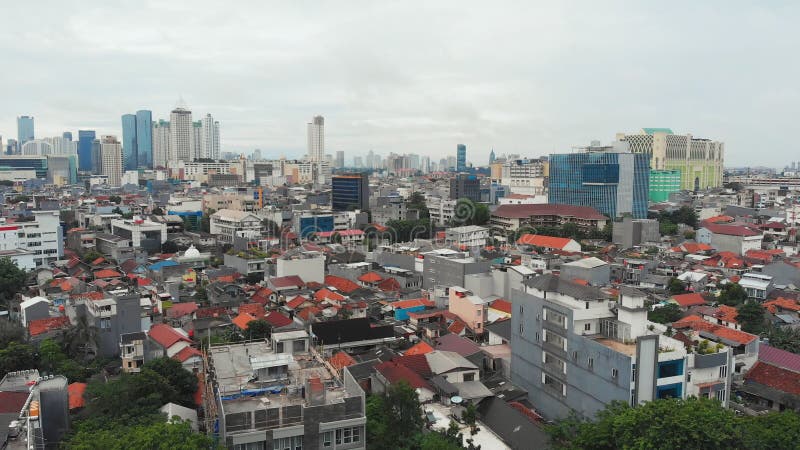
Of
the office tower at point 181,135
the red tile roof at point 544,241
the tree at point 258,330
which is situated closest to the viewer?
the tree at point 258,330

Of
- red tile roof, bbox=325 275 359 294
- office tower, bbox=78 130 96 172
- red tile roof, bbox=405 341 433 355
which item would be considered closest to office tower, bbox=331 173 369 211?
red tile roof, bbox=325 275 359 294

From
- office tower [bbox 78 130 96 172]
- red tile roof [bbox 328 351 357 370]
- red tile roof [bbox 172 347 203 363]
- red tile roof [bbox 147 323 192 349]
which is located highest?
office tower [bbox 78 130 96 172]

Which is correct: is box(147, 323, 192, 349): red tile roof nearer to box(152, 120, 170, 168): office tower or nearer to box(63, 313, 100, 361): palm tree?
box(63, 313, 100, 361): palm tree

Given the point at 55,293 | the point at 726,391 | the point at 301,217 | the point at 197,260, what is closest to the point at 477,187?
the point at 301,217

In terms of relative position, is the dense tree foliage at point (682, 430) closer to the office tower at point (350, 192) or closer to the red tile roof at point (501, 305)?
the red tile roof at point (501, 305)

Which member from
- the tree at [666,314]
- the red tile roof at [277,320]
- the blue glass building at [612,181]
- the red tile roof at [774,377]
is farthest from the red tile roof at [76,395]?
the blue glass building at [612,181]

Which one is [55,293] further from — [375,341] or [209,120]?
[209,120]

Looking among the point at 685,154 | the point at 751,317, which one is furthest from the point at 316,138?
the point at 751,317
